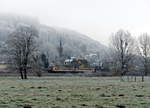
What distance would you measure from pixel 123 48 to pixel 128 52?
2485 mm

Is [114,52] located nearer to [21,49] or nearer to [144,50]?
[144,50]

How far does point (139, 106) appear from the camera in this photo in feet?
54.3

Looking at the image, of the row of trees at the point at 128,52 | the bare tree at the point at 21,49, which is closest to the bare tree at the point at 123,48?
the row of trees at the point at 128,52

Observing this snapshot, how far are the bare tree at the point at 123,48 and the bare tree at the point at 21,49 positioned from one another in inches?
1134

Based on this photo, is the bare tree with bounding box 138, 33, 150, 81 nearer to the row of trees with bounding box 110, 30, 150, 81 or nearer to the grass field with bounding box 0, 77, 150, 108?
the row of trees with bounding box 110, 30, 150, 81

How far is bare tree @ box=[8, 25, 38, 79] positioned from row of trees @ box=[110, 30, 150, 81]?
28.3 metres

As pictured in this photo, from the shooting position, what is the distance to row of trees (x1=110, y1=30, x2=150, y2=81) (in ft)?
308

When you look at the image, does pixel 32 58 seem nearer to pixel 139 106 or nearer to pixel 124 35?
pixel 124 35

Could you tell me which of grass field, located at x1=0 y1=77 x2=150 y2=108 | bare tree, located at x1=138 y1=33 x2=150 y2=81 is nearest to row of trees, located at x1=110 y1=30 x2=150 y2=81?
bare tree, located at x1=138 y1=33 x2=150 y2=81

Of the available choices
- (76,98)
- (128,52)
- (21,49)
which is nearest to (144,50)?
(128,52)

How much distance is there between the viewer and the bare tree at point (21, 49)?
71125 millimetres

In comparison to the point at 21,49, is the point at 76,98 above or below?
below

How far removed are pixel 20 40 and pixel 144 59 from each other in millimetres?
43484

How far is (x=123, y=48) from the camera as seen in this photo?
327 ft
